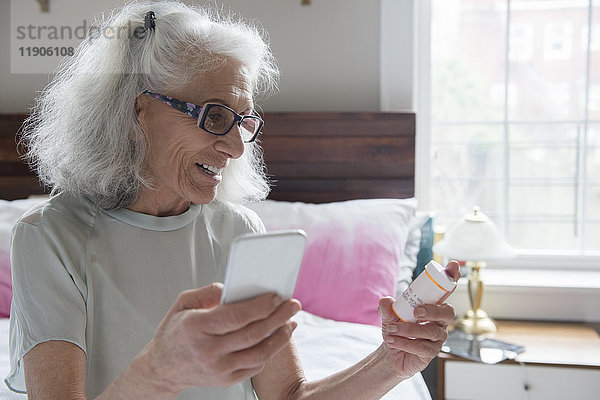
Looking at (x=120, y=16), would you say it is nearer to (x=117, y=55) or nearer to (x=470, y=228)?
(x=117, y=55)

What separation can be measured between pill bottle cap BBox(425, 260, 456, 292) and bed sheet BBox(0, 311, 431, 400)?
0.62 m

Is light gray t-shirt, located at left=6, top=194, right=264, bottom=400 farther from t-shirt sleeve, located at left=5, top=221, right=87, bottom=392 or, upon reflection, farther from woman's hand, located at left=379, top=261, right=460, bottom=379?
woman's hand, located at left=379, top=261, right=460, bottom=379

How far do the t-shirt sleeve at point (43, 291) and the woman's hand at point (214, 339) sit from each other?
283mm

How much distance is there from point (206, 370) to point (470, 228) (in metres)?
1.73

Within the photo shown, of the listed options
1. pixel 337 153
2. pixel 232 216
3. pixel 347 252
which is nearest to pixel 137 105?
pixel 232 216

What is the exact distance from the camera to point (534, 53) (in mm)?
2658

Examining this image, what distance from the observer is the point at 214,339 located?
2.28 feet

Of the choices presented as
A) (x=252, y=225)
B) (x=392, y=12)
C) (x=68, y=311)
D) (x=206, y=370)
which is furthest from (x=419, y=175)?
(x=206, y=370)

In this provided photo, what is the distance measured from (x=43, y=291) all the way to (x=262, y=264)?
45cm

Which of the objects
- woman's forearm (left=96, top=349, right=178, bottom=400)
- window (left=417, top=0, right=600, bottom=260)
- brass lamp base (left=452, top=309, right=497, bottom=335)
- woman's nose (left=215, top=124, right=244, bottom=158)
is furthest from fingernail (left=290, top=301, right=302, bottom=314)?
window (left=417, top=0, right=600, bottom=260)

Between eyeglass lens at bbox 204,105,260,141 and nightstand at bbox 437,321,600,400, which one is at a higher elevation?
eyeglass lens at bbox 204,105,260,141

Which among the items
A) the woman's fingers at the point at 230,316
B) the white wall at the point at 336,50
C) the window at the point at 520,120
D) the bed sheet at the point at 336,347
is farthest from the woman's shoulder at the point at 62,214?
the window at the point at 520,120

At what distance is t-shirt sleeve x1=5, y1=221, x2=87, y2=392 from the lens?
96cm

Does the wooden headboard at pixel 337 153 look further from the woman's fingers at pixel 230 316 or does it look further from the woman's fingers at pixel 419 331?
the woman's fingers at pixel 230 316
